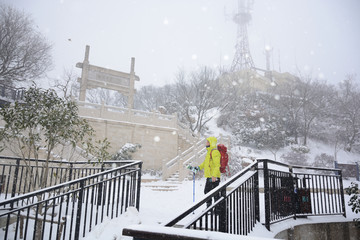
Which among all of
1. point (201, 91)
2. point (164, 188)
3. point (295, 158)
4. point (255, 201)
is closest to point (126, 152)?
point (164, 188)

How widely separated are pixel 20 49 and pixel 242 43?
1309 inches

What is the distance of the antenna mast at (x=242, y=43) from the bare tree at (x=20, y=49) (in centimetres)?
2267

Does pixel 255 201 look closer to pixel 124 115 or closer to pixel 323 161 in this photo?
pixel 124 115

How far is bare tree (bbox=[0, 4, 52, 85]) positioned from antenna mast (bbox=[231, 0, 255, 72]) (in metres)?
22.7

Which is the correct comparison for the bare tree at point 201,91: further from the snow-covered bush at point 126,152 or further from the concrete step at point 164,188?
the concrete step at point 164,188

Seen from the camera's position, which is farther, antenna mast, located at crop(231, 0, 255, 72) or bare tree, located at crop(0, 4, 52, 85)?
antenna mast, located at crop(231, 0, 255, 72)

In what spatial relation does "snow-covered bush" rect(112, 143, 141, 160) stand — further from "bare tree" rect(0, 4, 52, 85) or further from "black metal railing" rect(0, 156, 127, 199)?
"bare tree" rect(0, 4, 52, 85)

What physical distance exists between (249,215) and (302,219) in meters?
2.37

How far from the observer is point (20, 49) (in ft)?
62.1

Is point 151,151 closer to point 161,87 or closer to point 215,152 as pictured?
point 215,152

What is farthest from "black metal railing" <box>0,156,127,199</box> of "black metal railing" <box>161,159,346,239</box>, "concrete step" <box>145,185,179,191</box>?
"concrete step" <box>145,185,179,191</box>

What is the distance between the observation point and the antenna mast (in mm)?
35219

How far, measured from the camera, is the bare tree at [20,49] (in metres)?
18.2

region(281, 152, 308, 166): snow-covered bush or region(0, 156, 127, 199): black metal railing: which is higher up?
region(281, 152, 308, 166): snow-covered bush
